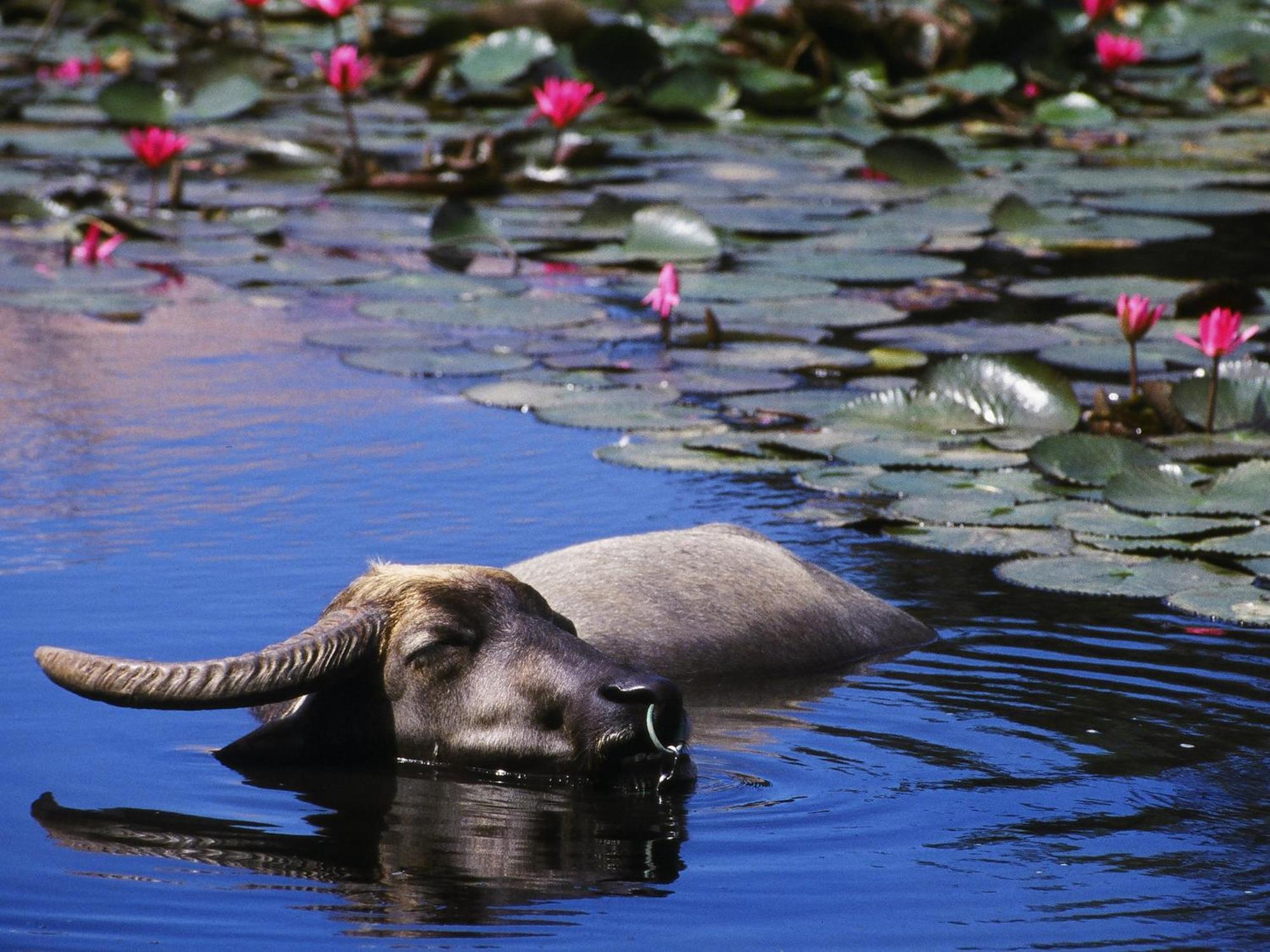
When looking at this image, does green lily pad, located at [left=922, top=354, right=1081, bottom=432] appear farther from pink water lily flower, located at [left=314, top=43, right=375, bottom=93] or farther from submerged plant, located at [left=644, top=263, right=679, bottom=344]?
pink water lily flower, located at [left=314, top=43, right=375, bottom=93]

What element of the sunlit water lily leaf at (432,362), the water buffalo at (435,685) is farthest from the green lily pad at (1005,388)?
the water buffalo at (435,685)

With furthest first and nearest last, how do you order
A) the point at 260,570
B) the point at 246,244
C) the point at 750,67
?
the point at 750,67
the point at 246,244
the point at 260,570

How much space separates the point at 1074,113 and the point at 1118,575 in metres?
10.3

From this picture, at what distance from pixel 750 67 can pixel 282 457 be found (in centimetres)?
959

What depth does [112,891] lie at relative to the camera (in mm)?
3986

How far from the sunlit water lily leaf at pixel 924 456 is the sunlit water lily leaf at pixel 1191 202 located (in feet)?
17.5

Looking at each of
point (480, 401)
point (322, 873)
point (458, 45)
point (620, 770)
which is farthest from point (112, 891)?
point (458, 45)

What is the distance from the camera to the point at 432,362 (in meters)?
8.96

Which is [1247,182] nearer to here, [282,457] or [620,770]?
[282,457]

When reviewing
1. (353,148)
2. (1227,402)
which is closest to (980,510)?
(1227,402)

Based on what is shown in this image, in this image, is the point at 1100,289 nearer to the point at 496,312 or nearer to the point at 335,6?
the point at 496,312

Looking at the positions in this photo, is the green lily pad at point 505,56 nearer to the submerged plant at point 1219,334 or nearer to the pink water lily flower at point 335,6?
the pink water lily flower at point 335,6

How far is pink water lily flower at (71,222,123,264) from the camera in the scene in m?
10.9

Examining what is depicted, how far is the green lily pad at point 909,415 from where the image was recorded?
7871mm
